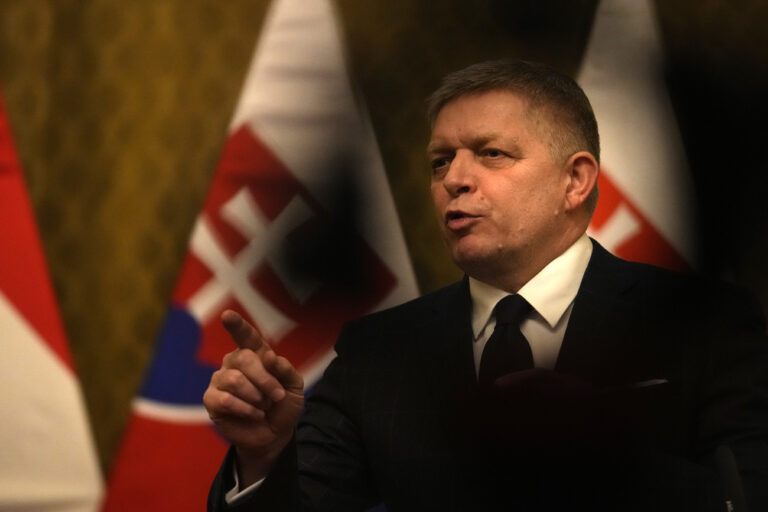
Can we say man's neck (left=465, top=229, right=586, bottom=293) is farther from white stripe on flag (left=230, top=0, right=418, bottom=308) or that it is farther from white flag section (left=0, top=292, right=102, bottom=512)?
white flag section (left=0, top=292, right=102, bottom=512)

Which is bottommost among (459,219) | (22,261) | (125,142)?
(459,219)

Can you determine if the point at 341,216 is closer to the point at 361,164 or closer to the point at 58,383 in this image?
the point at 361,164

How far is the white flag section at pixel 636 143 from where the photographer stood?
1106 millimetres

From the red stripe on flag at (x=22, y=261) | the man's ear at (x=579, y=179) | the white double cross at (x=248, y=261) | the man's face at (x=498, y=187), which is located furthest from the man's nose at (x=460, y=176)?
the red stripe on flag at (x=22, y=261)

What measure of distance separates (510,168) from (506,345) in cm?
19

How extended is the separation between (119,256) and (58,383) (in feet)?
0.70


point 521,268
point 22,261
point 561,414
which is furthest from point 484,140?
point 22,261

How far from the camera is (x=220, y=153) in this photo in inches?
51.1

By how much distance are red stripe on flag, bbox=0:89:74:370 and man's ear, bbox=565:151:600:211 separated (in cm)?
82

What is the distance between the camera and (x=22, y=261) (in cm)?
134

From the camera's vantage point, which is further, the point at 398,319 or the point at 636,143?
the point at 636,143

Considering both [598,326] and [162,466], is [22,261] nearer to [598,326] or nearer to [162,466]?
[162,466]

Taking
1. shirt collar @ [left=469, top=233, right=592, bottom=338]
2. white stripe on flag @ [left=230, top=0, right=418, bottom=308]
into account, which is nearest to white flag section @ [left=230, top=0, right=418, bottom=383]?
white stripe on flag @ [left=230, top=0, right=418, bottom=308]

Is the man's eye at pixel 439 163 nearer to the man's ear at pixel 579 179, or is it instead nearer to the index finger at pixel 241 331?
the man's ear at pixel 579 179
